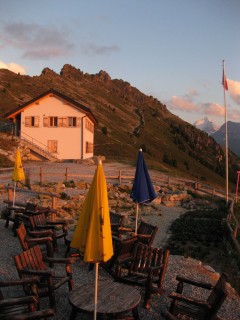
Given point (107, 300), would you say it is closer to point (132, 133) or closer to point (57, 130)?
point (57, 130)

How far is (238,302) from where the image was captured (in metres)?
8.45

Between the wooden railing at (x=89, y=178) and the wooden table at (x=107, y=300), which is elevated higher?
the wooden railing at (x=89, y=178)

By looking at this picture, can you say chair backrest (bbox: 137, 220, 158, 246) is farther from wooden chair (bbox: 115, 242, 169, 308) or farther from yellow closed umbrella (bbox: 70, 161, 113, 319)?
yellow closed umbrella (bbox: 70, 161, 113, 319)

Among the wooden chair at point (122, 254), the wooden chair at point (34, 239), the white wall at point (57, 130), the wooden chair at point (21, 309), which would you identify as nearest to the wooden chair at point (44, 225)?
the wooden chair at point (34, 239)

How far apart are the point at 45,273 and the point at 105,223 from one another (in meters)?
2.32

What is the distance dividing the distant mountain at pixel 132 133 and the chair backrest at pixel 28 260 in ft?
138

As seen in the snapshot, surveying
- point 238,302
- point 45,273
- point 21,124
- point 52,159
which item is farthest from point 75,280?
point 21,124

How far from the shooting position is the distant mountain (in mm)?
65562

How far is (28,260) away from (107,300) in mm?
2018

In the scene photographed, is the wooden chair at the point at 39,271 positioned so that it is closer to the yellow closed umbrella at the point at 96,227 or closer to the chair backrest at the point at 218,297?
the yellow closed umbrella at the point at 96,227

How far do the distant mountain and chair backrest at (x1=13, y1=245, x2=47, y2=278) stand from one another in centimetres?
4197

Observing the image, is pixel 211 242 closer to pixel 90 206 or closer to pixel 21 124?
pixel 90 206

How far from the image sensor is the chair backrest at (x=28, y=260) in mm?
7136

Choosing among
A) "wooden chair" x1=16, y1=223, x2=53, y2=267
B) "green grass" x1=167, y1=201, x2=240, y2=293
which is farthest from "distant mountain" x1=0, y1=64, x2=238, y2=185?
"wooden chair" x1=16, y1=223, x2=53, y2=267
